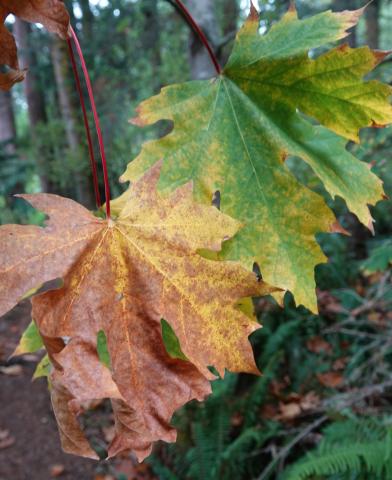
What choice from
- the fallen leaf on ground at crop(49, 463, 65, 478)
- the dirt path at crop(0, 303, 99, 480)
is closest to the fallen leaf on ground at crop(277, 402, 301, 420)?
the dirt path at crop(0, 303, 99, 480)

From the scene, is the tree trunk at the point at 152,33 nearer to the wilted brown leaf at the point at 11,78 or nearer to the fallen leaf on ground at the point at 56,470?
the fallen leaf on ground at the point at 56,470

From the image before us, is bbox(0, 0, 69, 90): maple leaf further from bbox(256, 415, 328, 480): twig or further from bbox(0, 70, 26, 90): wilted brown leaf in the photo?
bbox(256, 415, 328, 480): twig

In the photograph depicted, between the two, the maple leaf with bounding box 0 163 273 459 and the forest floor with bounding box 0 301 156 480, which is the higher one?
the maple leaf with bounding box 0 163 273 459

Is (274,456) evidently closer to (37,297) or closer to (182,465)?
(182,465)

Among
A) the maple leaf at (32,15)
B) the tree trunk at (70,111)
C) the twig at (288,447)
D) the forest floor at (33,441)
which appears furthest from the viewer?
the tree trunk at (70,111)

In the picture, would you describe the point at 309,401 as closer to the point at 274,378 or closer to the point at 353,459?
the point at 274,378

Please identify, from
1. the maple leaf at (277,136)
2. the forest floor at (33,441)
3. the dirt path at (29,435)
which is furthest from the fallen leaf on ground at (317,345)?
the maple leaf at (277,136)
